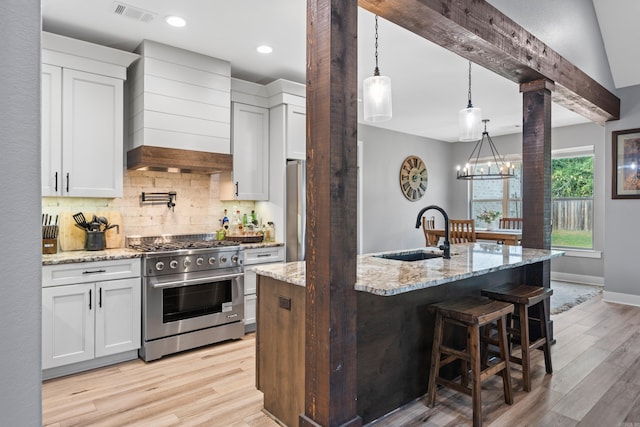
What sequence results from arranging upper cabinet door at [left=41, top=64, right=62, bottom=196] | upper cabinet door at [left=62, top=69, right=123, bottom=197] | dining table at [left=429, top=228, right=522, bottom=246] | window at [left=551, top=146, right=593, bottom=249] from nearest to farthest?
1. upper cabinet door at [left=41, top=64, right=62, bottom=196]
2. upper cabinet door at [left=62, top=69, right=123, bottom=197]
3. dining table at [left=429, top=228, right=522, bottom=246]
4. window at [left=551, top=146, right=593, bottom=249]

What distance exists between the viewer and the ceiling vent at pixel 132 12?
2.76 meters

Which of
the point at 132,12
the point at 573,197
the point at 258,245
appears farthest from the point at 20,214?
the point at 573,197

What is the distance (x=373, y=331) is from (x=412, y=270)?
42 centimetres

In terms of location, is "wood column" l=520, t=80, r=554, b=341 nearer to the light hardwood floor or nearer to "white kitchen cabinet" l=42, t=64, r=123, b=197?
the light hardwood floor

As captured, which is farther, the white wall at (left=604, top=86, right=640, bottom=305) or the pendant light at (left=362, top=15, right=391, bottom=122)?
the white wall at (left=604, top=86, right=640, bottom=305)

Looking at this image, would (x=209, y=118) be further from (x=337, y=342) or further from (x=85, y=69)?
(x=337, y=342)

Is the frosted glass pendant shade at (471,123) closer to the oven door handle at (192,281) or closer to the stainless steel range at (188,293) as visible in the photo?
the stainless steel range at (188,293)

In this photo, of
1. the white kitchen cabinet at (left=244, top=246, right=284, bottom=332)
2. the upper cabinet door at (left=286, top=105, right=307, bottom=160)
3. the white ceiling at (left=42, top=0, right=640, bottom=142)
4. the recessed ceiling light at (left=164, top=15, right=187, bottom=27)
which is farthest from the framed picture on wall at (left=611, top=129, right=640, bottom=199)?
the recessed ceiling light at (left=164, top=15, right=187, bottom=27)

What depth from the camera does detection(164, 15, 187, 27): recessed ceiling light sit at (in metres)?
2.94

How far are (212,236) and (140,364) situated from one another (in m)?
1.46

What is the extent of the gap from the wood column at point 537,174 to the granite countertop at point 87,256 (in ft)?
11.3

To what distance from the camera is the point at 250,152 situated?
13.8ft

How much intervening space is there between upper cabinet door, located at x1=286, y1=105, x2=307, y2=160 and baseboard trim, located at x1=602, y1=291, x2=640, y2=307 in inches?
172

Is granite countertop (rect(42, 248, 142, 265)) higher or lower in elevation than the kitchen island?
higher
